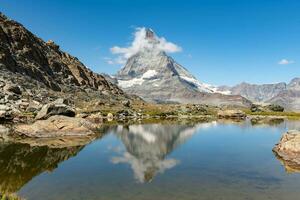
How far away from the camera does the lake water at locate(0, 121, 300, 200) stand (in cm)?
3158

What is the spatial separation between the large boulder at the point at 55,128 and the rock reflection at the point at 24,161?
10.4 metres

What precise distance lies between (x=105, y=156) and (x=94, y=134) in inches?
1025

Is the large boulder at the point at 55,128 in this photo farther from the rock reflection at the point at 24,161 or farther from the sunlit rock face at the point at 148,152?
the rock reflection at the point at 24,161

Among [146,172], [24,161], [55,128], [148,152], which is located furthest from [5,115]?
[146,172]

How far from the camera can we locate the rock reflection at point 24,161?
34688 mm

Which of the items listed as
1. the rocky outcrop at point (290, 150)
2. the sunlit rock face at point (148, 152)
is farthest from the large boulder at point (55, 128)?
the rocky outcrop at point (290, 150)

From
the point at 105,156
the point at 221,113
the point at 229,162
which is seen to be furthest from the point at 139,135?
the point at 221,113

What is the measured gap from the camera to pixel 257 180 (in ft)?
123

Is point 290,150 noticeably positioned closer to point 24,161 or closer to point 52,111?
point 24,161

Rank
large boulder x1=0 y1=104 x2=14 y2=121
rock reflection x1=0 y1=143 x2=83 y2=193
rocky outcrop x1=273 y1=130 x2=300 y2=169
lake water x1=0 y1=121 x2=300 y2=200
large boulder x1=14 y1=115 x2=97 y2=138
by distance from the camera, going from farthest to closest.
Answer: large boulder x1=0 y1=104 x2=14 y2=121 < large boulder x1=14 y1=115 x2=97 y2=138 < rocky outcrop x1=273 y1=130 x2=300 y2=169 < rock reflection x1=0 y1=143 x2=83 y2=193 < lake water x1=0 y1=121 x2=300 y2=200

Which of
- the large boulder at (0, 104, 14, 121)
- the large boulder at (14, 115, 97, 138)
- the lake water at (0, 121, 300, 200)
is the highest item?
the large boulder at (0, 104, 14, 121)

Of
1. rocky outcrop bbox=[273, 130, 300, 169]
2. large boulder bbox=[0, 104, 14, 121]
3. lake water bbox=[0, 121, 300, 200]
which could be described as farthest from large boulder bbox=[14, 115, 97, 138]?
rocky outcrop bbox=[273, 130, 300, 169]

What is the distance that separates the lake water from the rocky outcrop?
139 centimetres

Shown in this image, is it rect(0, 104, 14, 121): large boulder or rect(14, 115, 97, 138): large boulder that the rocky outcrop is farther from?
rect(0, 104, 14, 121): large boulder
